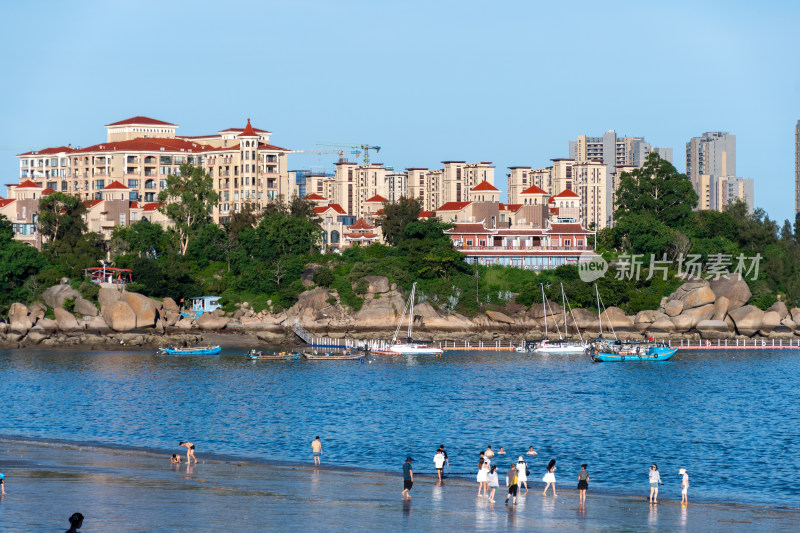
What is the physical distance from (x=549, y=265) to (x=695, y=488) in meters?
78.5

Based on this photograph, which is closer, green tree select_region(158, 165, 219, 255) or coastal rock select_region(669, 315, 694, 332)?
coastal rock select_region(669, 315, 694, 332)

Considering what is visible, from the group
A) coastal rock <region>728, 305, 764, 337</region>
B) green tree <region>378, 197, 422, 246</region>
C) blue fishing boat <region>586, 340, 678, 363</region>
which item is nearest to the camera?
blue fishing boat <region>586, 340, 678, 363</region>

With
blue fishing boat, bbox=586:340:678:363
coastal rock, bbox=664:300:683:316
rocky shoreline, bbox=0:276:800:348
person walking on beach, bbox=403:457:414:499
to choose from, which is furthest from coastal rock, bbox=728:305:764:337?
person walking on beach, bbox=403:457:414:499

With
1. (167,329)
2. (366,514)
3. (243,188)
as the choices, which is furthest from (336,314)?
(366,514)

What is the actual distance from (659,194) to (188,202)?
185 feet

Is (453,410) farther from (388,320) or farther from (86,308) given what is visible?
(86,308)

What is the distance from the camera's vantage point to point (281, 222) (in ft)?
401

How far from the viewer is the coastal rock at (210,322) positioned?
11338 cm

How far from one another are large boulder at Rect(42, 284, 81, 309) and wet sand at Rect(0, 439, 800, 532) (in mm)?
69667

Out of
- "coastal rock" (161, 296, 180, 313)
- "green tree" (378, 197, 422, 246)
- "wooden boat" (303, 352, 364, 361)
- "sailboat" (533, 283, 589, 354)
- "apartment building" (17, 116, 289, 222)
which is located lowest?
"wooden boat" (303, 352, 364, 361)

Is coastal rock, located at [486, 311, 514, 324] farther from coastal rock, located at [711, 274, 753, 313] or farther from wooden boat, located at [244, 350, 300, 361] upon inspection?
wooden boat, located at [244, 350, 300, 361]

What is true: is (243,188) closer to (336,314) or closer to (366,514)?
(336,314)

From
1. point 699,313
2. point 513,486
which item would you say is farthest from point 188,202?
point 513,486

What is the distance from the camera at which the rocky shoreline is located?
4390 inches
